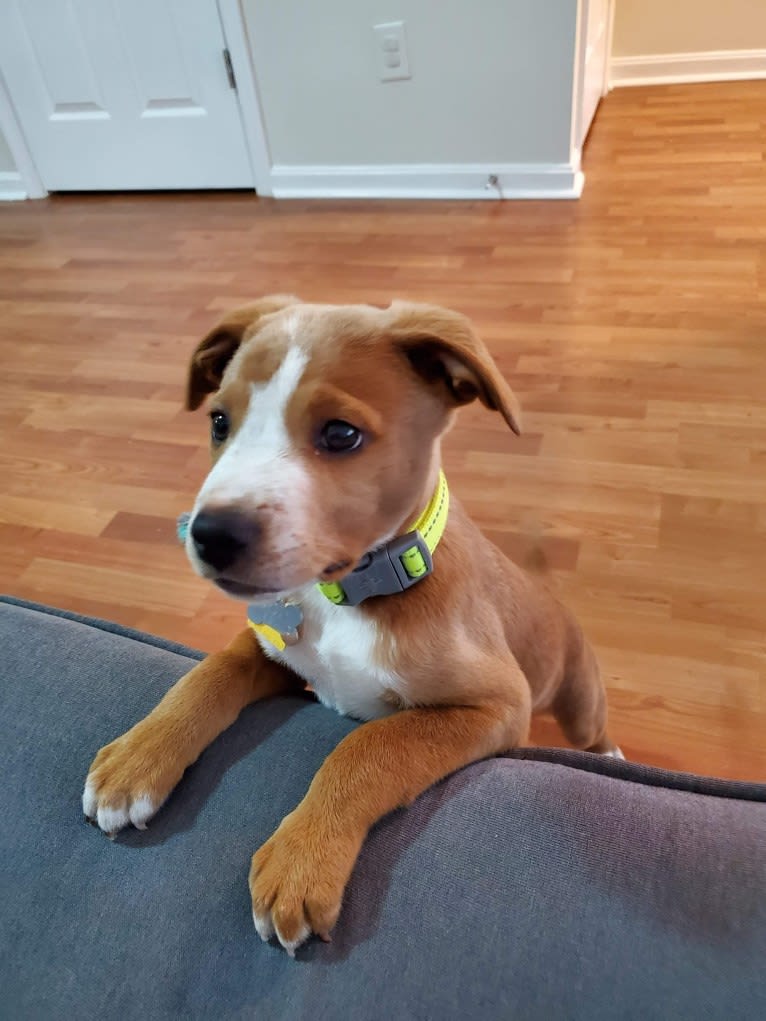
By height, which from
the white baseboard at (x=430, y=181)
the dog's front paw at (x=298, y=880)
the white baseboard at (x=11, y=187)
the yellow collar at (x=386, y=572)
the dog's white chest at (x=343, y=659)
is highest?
the yellow collar at (x=386, y=572)

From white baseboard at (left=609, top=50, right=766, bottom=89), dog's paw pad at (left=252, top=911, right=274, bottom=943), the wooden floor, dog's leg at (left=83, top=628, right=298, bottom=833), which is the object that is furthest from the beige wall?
dog's paw pad at (left=252, top=911, right=274, bottom=943)

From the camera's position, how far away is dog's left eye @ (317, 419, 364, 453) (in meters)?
0.84

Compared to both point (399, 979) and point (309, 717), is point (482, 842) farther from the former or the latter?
point (309, 717)

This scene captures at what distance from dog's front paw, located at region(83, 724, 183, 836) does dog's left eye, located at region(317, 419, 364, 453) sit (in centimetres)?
37

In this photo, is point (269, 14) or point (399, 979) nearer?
point (399, 979)

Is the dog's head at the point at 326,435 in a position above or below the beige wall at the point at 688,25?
above

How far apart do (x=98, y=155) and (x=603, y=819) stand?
436cm

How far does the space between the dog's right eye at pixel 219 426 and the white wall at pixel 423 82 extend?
286 cm

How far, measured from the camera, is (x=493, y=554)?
3.87 feet

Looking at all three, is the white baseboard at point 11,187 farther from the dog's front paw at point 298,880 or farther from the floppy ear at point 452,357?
the dog's front paw at point 298,880

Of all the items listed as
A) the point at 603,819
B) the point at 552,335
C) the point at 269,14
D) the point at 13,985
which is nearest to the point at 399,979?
the point at 603,819

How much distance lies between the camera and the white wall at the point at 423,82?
3100mm

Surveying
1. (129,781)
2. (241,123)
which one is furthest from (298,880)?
(241,123)

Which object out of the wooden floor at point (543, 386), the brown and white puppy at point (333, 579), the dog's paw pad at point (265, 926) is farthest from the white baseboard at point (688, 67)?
the dog's paw pad at point (265, 926)
